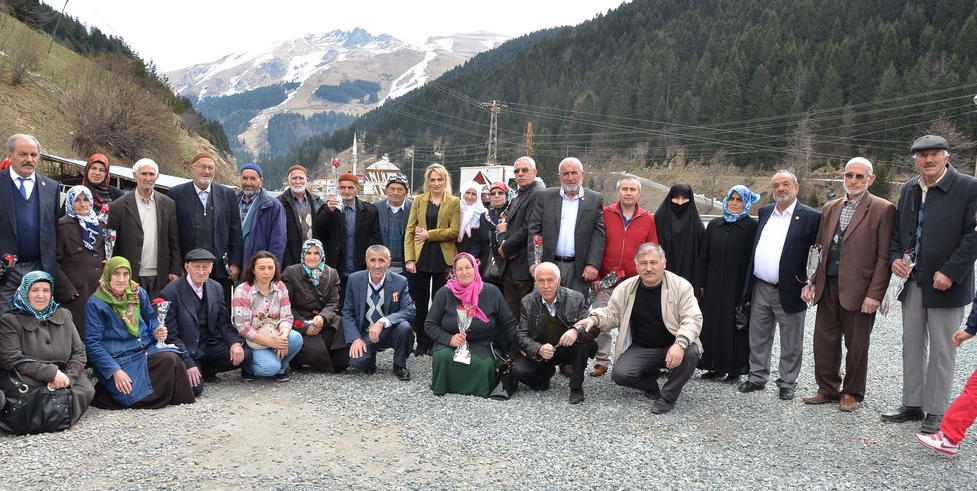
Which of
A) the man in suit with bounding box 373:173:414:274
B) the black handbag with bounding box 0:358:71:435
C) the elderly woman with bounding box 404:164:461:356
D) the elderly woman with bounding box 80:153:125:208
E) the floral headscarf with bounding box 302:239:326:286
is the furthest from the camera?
the man in suit with bounding box 373:173:414:274

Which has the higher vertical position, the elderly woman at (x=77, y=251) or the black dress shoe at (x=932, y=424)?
the elderly woman at (x=77, y=251)

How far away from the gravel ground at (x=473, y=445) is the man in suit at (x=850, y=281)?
0.30 metres

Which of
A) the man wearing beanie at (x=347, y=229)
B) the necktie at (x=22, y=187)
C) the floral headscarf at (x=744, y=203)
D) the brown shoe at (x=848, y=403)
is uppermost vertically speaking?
the floral headscarf at (x=744, y=203)

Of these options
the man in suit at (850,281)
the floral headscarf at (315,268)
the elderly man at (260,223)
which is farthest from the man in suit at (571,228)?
the elderly man at (260,223)

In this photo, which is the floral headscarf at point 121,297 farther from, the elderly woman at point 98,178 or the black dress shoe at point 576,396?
the black dress shoe at point 576,396

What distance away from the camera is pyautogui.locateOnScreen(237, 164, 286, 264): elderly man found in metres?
7.23

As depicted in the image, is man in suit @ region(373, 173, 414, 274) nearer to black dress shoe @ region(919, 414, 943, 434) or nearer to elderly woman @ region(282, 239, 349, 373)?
elderly woman @ region(282, 239, 349, 373)

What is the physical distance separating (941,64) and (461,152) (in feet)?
188

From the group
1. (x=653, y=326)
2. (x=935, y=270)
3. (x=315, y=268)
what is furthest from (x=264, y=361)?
(x=935, y=270)

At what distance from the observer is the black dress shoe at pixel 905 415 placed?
17.5 ft

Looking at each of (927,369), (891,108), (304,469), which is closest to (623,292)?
(927,369)

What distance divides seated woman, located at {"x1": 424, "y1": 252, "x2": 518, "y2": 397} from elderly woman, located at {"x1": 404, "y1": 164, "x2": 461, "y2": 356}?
1367 mm

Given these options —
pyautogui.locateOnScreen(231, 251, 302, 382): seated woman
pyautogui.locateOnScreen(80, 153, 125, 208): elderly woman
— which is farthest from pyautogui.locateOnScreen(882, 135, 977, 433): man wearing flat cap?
pyautogui.locateOnScreen(80, 153, 125, 208): elderly woman

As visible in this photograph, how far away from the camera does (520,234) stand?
23.1 feet
